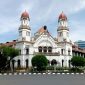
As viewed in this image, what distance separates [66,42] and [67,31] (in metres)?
3.83

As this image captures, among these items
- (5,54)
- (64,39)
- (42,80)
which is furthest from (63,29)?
(42,80)

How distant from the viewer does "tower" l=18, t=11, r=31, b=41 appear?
9419 centimetres

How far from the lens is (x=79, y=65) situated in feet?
285

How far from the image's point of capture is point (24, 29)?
9431 cm

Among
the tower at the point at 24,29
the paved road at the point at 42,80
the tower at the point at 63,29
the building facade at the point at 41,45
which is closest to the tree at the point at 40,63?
the building facade at the point at 41,45

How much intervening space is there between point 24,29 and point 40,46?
22.2ft

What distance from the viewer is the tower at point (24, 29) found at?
94188 mm

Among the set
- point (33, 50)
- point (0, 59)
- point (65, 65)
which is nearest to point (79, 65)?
point (65, 65)

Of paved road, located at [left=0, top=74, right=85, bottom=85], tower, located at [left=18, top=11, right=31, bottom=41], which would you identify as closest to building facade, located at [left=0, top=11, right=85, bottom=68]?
tower, located at [left=18, top=11, right=31, bottom=41]

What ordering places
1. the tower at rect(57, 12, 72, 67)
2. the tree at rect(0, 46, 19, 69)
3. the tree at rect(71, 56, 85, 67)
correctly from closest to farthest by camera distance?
the tree at rect(0, 46, 19, 69)
the tree at rect(71, 56, 85, 67)
the tower at rect(57, 12, 72, 67)

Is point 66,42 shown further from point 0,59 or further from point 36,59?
point 0,59

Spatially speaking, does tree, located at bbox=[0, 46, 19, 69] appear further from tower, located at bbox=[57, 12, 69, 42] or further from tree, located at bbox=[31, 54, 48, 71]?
tower, located at bbox=[57, 12, 69, 42]

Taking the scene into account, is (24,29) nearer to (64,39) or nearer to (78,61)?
(64,39)

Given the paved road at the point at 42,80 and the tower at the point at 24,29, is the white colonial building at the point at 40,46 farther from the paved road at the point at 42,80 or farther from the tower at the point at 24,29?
the paved road at the point at 42,80
